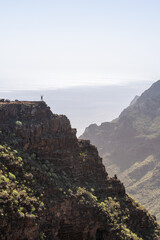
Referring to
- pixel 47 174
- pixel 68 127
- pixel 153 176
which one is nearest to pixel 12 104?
pixel 68 127

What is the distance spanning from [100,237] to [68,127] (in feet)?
54.4

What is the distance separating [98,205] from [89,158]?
842cm

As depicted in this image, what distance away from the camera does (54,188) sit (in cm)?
5197

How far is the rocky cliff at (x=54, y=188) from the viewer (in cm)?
4647

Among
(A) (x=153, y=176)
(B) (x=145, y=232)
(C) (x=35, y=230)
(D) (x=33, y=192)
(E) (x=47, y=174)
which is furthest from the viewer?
(A) (x=153, y=176)

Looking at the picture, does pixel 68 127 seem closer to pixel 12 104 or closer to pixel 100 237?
pixel 12 104

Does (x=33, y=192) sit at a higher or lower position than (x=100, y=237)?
higher

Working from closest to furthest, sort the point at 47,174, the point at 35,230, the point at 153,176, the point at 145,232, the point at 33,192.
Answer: the point at 35,230
the point at 33,192
the point at 47,174
the point at 145,232
the point at 153,176

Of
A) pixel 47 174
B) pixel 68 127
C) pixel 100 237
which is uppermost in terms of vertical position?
pixel 68 127

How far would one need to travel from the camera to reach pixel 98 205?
54688mm

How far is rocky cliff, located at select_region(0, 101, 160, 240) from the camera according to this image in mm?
46469

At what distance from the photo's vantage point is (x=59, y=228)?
49656mm

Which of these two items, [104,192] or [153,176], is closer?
→ [104,192]

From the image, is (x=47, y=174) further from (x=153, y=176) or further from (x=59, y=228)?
(x=153, y=176)
